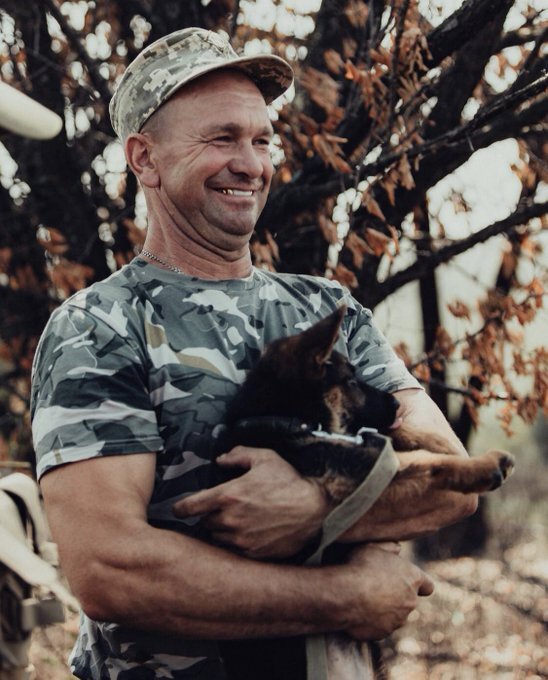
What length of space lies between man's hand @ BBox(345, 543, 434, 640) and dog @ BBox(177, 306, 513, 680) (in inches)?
3.3

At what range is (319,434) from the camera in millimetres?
2619

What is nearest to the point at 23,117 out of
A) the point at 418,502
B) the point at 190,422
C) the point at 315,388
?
the point at 190,422

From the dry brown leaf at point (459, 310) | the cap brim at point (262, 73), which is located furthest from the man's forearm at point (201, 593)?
the dry brown leaf at point (459, 310)

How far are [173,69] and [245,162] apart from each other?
39cm

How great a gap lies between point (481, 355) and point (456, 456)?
228 cm

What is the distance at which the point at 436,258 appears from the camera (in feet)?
16.8

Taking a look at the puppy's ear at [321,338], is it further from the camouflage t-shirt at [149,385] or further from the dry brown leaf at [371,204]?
the dry brown leaf at [371,204]

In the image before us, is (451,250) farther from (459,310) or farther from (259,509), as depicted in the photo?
(259,509)

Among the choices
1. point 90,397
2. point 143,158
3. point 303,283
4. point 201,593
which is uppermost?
point 143,158

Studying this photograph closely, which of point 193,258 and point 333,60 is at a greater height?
point 333,60

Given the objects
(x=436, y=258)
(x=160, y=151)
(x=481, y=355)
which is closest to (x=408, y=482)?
(x=160, y=151)

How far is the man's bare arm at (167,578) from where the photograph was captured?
7.36 ft

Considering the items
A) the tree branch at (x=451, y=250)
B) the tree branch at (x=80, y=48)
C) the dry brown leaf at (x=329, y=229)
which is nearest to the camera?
the dry brown leaf at (x=329, y=229)

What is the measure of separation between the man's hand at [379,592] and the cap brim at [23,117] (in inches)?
61.1
